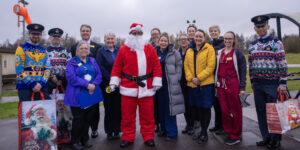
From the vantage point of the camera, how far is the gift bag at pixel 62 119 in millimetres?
3895

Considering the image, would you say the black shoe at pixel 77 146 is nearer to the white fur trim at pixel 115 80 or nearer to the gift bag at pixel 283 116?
the white fur trim at pixel 115 80

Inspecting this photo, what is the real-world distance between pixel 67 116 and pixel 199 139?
2.59 meters

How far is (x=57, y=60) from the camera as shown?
4.16m

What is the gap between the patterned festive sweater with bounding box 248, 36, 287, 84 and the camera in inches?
134

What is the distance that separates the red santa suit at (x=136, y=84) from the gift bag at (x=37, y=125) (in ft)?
3.89

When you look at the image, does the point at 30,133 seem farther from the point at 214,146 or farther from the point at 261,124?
the point at 261,124

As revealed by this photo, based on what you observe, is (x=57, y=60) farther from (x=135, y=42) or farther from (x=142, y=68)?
(x=142, y=68)

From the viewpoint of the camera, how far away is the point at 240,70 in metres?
→ 3.78

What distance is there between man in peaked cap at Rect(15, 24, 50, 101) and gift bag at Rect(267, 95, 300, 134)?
3887 mm

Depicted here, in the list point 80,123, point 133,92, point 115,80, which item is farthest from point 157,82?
point 80,123

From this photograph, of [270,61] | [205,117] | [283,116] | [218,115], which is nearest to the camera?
[283,116]

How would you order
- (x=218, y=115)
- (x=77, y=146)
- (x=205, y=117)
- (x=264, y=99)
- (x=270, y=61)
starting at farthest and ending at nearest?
1. (x=218, y=115)
2. (x=205, y=117)
3. (x=77, y=146)
4. (x=264, y=99)
5. (x=270, y=61)

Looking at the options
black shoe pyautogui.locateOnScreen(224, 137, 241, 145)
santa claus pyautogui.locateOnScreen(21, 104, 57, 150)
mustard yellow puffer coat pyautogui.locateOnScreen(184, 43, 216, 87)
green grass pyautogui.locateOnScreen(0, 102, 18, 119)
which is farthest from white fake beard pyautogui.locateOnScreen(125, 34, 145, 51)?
green grass pyautogui.locateOnScreen(0, 102, 18, 119)

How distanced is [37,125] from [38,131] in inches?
3.8
